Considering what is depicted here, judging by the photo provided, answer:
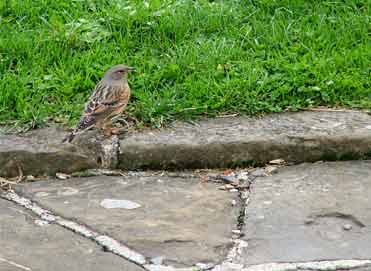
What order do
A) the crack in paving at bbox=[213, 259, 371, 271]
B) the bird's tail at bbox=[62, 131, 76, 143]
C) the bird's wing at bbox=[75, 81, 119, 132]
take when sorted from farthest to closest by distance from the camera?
the bird's wing at bbox=[75, 81, 119, 132] → the bird's tail at bbox=[62, 131, 76, 143] → the crack in paving at bbox=[213, 259, 371, 271]

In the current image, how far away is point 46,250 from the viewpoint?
3.74 meters

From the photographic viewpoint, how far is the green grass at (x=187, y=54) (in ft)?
17.1

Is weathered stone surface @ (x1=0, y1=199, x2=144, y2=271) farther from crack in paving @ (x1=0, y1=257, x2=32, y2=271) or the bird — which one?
the bird

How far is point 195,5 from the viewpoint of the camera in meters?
6.29

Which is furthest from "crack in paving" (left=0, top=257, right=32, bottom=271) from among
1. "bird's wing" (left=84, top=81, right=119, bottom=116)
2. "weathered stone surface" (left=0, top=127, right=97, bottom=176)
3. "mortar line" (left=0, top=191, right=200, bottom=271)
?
"bird's wing" (left=84, top=81, right=119, bottom=116)

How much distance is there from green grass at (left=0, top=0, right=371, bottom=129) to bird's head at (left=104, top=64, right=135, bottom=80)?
0.15m

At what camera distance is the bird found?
4898 mm

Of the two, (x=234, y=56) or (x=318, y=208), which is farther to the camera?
(x=234, y=56)

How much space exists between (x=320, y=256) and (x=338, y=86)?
1.89 metres

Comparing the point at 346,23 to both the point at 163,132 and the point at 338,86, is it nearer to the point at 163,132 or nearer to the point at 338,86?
the point at 338,86

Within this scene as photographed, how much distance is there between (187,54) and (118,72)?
0.63 metres

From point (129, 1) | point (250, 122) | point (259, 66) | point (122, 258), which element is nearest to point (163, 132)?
point (250, 122)

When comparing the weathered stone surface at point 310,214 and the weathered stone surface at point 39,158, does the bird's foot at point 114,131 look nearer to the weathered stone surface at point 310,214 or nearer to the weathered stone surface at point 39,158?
A: the weathered stone surface at point 39,158

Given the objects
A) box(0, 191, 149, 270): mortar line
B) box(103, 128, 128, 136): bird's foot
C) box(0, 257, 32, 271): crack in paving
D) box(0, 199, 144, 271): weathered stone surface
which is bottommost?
box(0, 257, 32, 271): crack in paving
